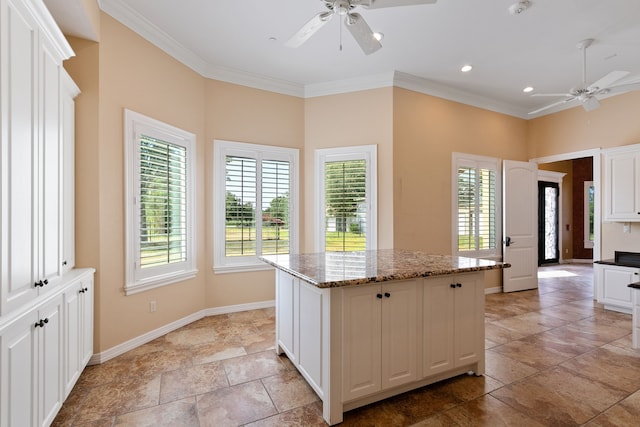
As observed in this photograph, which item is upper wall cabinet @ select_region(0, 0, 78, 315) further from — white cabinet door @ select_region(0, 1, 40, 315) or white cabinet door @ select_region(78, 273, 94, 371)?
white cabinet door @ select_region(78, 273, 94, 371)

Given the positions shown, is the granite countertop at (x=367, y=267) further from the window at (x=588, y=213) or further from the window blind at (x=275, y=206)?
the window at (x=588, y=213)

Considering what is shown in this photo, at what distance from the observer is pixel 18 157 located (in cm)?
164

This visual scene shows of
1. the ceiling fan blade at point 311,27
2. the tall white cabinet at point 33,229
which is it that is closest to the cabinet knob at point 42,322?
the tall white cabinet at point 33,229

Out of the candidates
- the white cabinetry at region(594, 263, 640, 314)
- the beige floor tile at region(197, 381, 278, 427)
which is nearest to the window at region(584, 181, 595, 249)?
the white cabinetry at region(594, 263, 640, 314)

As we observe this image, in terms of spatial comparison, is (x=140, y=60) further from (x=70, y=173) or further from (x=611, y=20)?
(x=611, y=20)

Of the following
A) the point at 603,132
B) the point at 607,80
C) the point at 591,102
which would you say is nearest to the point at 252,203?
the point at 607,80

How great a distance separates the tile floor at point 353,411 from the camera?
2.11 metres

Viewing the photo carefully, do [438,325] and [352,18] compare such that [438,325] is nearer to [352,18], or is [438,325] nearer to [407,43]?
[352,18]

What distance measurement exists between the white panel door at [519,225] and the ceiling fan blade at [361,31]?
13.4 feet

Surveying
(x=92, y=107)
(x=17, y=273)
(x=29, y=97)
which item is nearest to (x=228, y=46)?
(x=92, y=107)

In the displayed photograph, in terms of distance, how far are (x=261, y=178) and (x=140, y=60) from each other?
6.51 ft

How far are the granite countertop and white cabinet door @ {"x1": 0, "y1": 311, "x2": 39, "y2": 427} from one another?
1.49 metres

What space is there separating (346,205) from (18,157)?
3624mm

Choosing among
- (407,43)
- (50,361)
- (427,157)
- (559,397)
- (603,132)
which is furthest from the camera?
(603,132)
